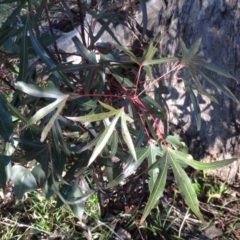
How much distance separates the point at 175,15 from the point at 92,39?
654 mm

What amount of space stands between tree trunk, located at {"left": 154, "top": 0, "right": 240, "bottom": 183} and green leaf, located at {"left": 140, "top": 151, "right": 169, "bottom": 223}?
70 centimetres

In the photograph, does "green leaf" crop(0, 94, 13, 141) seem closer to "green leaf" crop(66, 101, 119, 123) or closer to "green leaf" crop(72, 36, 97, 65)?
"green leaf" crop(66, 101, 119, 123)

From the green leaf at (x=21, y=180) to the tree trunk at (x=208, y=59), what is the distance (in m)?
0.67

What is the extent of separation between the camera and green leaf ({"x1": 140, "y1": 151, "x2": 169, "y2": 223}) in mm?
1264

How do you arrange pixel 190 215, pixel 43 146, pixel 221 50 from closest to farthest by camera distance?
pixel 43 146 < pixel 221 50 < pixel 190 215

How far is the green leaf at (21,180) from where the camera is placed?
5.91ft

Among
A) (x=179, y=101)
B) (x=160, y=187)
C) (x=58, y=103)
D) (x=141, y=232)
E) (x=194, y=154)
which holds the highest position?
(x=58, y=103)

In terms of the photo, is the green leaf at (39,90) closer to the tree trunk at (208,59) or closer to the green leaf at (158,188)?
the green leaf at (158,188)

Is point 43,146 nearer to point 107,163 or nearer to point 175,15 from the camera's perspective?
point 107,163

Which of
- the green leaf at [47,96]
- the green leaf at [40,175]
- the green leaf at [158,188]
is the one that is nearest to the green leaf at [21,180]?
the green leaf at [40,175]

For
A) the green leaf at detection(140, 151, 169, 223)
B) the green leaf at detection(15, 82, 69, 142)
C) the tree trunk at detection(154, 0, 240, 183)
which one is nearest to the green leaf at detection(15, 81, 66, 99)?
the green leaf at detection(15, 82, 69, 142)

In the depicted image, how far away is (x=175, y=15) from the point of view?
2.09 m

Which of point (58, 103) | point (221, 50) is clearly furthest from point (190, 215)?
point (58, 103)

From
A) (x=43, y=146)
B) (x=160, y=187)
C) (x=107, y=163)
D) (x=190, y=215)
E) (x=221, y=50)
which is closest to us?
(x=160, y=187)
